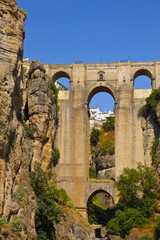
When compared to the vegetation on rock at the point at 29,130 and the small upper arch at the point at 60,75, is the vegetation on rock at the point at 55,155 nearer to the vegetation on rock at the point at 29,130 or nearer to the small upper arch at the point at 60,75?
the vegetation on rock at the point at 29,130

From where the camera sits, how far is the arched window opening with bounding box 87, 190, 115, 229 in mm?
51344

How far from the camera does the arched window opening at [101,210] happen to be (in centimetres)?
5134

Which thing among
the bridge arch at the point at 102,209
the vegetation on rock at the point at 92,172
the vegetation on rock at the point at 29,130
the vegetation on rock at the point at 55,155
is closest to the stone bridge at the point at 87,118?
the vegetation on rock at the point at 55,155

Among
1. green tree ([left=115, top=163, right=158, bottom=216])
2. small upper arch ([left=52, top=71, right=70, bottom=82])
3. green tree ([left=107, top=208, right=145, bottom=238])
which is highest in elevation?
small upper arch ([left=52, top=71, right=70, bottom=82])

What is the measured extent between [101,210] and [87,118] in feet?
49.6

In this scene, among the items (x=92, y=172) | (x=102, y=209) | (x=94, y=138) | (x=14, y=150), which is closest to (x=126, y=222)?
(x=14, y=150)

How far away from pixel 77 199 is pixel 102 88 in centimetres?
1367

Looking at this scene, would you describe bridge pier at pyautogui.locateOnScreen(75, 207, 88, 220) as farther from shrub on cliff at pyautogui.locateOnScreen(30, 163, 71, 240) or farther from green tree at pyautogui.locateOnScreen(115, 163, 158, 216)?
shrub on cliff at pyautogui.locateOnScreen(30, 163, 71, 240)

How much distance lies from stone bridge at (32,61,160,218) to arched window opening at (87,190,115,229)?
5780mm

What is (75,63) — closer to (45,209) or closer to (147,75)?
(147,75)

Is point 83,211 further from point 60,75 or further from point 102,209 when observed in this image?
point 60,75

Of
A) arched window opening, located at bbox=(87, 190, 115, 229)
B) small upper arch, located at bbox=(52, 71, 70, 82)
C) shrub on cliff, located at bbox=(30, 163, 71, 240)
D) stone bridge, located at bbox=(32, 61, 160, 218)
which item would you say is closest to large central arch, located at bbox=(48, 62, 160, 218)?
stone bridge, located at bbox=(32, 61, 160, 218)

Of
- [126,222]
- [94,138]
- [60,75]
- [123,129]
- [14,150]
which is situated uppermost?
[60,75]

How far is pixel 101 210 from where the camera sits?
182 feet
